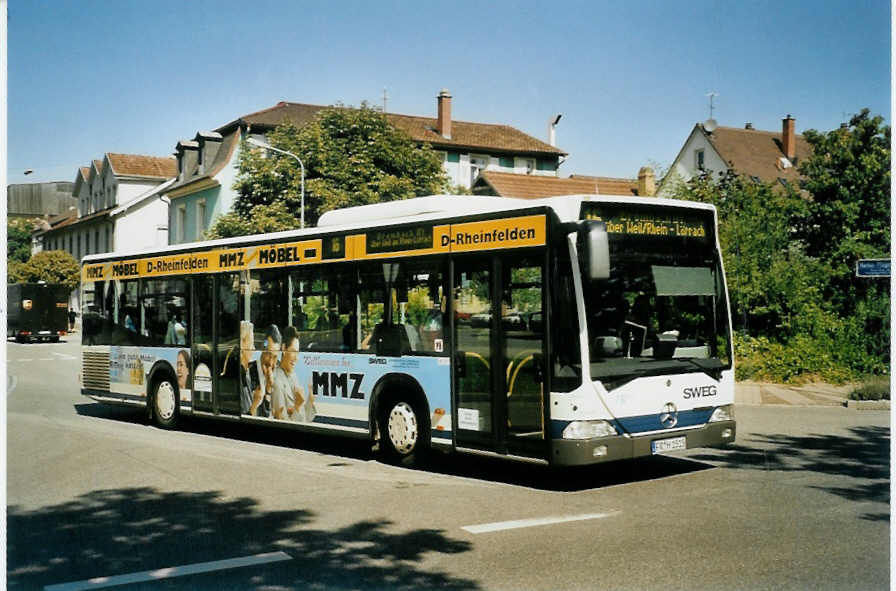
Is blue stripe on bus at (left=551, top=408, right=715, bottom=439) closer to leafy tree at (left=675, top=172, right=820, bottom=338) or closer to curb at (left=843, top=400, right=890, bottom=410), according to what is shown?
curb at (left=843, top=400, right=890, bottom=410)

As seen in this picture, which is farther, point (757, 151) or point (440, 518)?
point (757, 151)

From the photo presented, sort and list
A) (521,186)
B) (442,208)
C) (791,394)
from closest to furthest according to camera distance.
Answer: (442,208), (791,394), (521,186)

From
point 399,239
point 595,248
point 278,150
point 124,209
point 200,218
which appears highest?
point 278,150

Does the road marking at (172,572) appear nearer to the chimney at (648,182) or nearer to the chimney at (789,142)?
the chimney at (648,182)

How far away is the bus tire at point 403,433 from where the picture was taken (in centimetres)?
1032

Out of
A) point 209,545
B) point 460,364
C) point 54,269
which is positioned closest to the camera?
point 209,545

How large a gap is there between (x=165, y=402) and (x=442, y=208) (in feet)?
21.4

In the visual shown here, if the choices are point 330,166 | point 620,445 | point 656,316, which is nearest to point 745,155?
point 330,166

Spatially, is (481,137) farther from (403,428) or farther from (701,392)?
(701,392)

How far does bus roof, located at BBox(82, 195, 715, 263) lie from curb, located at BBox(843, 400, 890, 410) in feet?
26.8

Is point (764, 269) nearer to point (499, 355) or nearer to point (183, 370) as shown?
point (183, 370)

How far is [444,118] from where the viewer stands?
6456 cm

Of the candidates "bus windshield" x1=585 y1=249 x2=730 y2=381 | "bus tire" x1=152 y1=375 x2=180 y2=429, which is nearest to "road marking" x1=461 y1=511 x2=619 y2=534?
"bus windshield" x1=585 y1=249 x2=730 y2=381

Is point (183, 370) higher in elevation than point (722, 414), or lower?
higher
